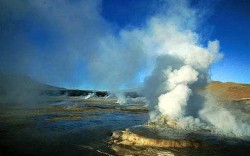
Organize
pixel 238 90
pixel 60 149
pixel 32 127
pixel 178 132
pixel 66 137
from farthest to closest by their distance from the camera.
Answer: pixel 238 90, pixel 32 127, pixel 178 132, pixel 66 137, pixel 60 149

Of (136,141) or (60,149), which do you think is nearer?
(60,149)

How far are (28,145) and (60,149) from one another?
197cm

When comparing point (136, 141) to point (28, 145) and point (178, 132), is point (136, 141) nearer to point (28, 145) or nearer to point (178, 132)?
point (178, 132)

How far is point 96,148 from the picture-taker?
15281mm

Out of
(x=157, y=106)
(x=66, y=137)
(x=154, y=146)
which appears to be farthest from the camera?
(x=157, y=106)

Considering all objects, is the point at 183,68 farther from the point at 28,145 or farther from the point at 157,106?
the point at 28,145

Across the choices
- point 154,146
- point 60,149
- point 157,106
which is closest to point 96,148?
point 60,149

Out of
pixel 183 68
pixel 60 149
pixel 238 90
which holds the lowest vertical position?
pixel 60 149

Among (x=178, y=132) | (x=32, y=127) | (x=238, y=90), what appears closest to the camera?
(x=178, y=132)

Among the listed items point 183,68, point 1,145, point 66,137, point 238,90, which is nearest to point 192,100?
point 183,68

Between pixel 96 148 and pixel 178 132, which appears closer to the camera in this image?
pixel 96 148

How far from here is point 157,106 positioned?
84.5 ft

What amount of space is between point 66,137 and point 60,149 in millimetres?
3125

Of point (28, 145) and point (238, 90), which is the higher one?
point (238, 90)
